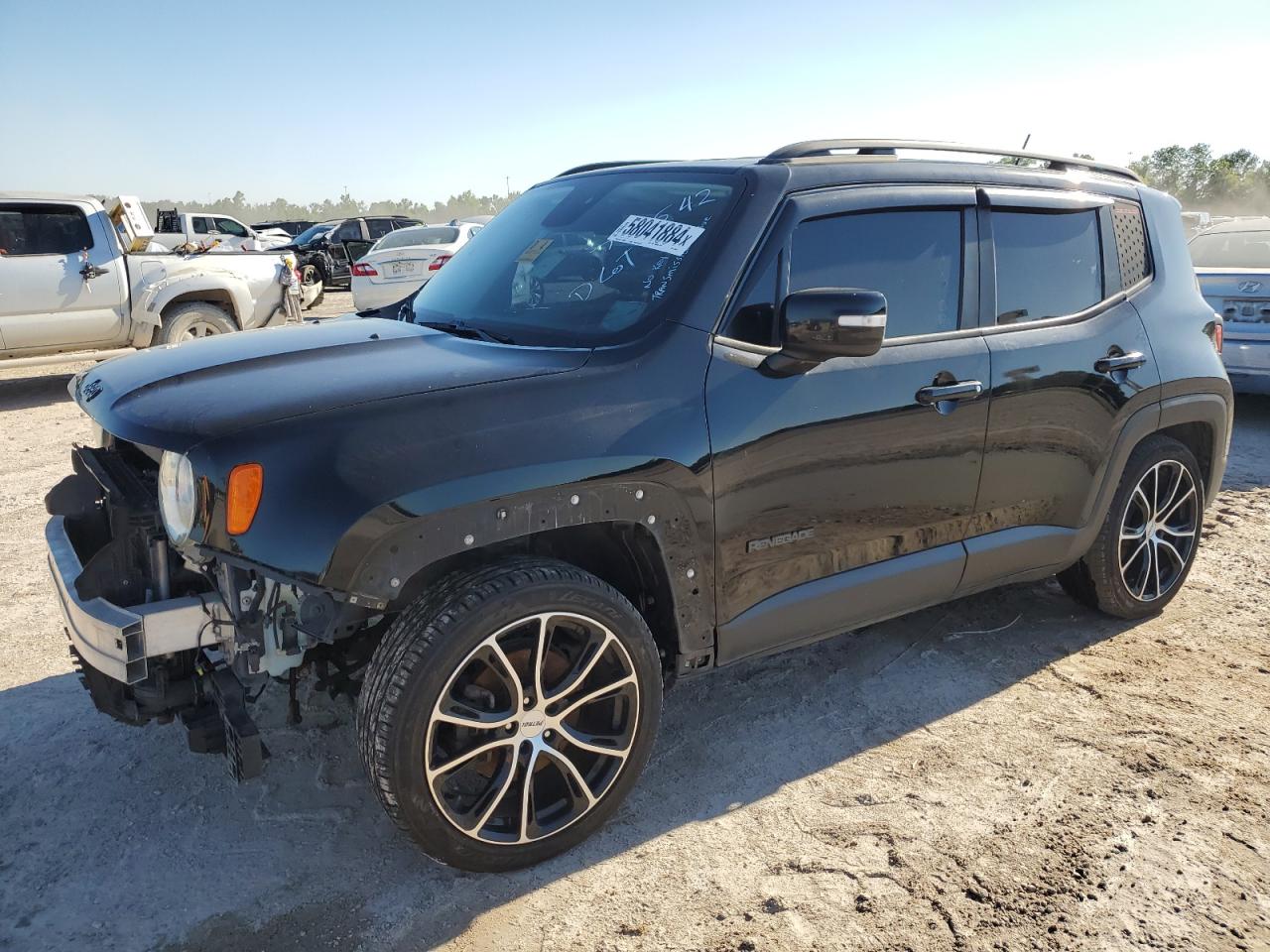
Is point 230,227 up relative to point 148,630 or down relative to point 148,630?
up

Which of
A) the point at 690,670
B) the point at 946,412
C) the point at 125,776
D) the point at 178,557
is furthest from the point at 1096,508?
the point at 125,776

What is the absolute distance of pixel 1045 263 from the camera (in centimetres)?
382

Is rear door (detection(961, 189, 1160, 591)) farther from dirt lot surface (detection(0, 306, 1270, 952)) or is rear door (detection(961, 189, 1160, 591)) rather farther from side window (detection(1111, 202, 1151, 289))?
dirt lot surface (detection(0, 306, 1270, 952))

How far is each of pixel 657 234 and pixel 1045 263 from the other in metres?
1.65

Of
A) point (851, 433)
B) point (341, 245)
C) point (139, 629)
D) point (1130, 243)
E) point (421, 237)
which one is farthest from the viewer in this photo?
point (341, 245)

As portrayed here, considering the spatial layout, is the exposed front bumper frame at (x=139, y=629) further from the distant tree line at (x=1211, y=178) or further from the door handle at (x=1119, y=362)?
the distant tree line at (x=1211, y=178)

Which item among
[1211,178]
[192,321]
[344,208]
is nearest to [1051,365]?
[192,321]

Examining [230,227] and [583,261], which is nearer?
[583,261]

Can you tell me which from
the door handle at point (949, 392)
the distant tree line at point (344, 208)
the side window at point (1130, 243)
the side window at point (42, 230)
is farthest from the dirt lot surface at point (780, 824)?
the distant tree line at point (344, 208)

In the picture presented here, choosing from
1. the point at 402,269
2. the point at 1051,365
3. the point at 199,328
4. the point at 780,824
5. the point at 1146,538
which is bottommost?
the point at 780,824

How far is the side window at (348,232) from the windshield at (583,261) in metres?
22.9

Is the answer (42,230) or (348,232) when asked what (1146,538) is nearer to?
(42,230)

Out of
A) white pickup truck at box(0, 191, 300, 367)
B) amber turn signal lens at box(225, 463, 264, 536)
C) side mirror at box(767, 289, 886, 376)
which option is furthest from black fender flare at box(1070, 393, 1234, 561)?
white pickup truck at box(0, 191, 300, 367)

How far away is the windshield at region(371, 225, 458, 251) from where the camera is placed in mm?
15664
